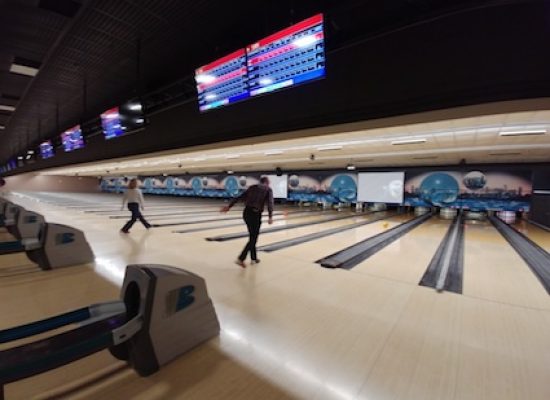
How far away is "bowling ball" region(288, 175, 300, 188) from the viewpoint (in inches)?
594

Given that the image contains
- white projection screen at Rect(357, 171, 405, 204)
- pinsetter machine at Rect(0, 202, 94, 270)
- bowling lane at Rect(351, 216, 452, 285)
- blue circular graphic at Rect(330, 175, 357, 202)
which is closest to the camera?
pinsetter machine at Rect(0, 202, 94, 270)

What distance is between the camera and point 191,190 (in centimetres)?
1977

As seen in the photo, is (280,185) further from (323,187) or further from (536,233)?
(536,233)

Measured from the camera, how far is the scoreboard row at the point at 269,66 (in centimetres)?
240

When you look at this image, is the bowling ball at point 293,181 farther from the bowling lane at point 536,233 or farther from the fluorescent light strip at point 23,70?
the fluorescent light strip at point 23,70

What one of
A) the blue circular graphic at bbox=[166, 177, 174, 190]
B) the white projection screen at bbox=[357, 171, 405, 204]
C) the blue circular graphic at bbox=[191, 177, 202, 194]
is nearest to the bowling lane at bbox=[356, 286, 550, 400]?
the white projection screen at bbox=[357, 171, 405, 204]

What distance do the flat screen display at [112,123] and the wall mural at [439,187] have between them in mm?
10430

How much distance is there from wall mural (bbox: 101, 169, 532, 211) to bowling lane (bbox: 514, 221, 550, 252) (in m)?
1.17

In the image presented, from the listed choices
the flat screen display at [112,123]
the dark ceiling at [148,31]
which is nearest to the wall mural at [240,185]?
the dark ceiling at [148,31]

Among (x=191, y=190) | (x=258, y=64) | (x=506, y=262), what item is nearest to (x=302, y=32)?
(x=258, y=64)

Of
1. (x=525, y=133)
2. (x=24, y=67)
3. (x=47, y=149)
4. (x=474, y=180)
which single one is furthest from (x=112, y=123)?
(x=474, y=180)

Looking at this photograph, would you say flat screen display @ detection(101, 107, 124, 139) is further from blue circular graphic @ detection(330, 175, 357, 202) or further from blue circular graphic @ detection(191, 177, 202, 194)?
blue circular graphic @ detection(191, 177, 202, 194)

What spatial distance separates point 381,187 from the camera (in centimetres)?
1232

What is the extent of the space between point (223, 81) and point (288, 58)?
101cm
